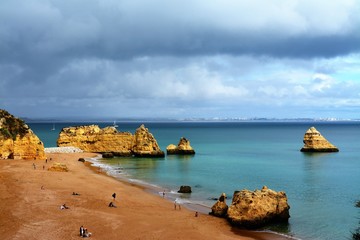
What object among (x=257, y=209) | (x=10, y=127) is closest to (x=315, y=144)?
(x=10, y=127)

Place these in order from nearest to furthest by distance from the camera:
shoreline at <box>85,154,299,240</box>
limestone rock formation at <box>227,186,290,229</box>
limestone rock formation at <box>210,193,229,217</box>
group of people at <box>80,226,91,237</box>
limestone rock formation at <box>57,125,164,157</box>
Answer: group of people at <box>80,226,91,237</box>, shoreline at <box>85,154,299,240</box>, limestone rock formation at <box>227,186,290,229</box>, limestone rock formation at <box>210,193,229,217</box>, limestone rock formation at <box>57,125,164,157</box>

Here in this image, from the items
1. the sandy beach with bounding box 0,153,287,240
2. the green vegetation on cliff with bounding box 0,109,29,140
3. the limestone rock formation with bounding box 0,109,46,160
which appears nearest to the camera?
the sandy beach with bounding box 0,153,287,240

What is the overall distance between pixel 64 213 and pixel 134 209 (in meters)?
6.70

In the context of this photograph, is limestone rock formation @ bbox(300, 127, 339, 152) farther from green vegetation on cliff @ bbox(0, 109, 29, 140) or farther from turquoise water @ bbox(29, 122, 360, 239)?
green vegetation on cliff @ bbox(0, 109, 29, 140)

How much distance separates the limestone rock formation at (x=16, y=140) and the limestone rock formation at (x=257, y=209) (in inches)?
1916

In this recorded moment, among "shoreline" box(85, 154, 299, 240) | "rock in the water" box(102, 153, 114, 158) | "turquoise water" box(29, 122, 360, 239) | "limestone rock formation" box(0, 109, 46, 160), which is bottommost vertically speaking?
"shoreline" box(85, 154, 299, 240)

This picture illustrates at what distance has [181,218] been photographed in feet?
113

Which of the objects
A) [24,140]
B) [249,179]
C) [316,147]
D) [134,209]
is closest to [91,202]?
[134,209]

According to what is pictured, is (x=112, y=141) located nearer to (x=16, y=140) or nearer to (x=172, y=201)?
(x=16, y=140)

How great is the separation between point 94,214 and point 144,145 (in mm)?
54935

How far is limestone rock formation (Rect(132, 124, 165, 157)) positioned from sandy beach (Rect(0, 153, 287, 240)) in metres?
36.3

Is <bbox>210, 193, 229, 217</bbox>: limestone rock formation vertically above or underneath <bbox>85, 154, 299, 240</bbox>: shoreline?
above

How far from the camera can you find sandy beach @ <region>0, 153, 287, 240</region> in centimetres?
2939

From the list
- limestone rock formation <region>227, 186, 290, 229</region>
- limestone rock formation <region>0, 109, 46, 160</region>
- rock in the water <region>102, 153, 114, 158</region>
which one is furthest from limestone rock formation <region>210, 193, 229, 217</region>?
rock in the water <region>102, 153, 114, 158</region>
